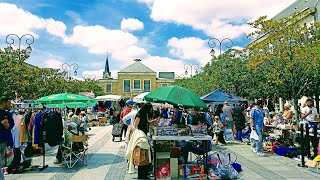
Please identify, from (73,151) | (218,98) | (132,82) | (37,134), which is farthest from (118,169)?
(132,82)

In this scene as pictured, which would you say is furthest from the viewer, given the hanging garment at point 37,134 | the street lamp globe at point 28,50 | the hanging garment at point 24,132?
the street lamp globe at point 28,50

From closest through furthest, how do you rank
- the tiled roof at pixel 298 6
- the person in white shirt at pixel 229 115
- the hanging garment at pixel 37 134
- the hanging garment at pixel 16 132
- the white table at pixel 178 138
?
the white table at pixel 178 138, the hanging garment at pixel 16 132, the hanging garment at pixel 37 134, the person in white shirt at pixel 229 115, the tiled roof at pixel 298 6

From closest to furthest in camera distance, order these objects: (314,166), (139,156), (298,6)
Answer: (139,156)
(314,166)
(298,6)

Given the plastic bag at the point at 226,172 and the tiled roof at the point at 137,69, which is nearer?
the plastic bag at the point at 226,172

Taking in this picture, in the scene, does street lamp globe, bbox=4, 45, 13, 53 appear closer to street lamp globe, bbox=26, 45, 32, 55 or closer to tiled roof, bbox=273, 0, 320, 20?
street lamp globe, bbox=26, 45, 32, 55

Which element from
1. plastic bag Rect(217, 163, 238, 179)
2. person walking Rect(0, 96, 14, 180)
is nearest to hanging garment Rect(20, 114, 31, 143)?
person walking Rect(0, 96, 14, 180)

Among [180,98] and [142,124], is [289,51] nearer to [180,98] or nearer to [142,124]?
[180,98]

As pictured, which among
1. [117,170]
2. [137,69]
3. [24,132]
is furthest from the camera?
→ [137,69]

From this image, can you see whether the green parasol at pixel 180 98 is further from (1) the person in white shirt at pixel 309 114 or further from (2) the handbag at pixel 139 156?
(1) the person in white shirt at pixel 309 114

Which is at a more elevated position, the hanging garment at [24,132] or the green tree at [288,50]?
the green tree at [288,50]

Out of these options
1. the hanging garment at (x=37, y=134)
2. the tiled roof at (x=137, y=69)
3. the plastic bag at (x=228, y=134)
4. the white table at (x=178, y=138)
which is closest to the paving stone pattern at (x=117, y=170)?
the white table at (x=178, y=138)

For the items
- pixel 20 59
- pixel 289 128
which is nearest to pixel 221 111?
pixel 289 128

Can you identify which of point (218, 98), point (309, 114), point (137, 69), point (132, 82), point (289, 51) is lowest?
point (309, 114)

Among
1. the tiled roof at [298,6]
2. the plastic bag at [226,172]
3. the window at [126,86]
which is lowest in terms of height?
the plastic bag at [226,172]
